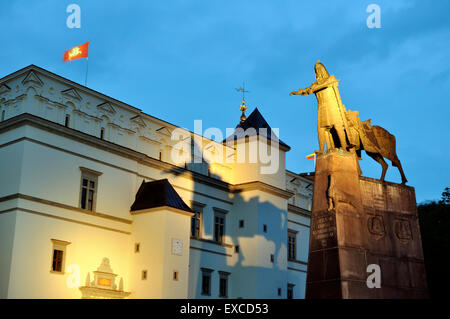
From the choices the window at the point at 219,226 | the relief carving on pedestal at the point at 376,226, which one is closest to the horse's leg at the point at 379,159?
the relief carving on pedestal at the point at 376,226

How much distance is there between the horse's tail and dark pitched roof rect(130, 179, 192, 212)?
17.7m

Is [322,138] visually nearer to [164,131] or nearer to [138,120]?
[138,120]

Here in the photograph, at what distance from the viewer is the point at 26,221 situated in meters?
28.8

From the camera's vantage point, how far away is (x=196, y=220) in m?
38.7

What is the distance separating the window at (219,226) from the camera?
4006 cm

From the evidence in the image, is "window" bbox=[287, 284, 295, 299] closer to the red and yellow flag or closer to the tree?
the tree

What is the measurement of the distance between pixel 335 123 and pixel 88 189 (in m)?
19.3

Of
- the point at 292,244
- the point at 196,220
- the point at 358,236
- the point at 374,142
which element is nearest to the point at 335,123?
the point at 374,142

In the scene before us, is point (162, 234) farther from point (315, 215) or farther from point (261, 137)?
point (315, 215)

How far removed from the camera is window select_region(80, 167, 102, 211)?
1256 inches

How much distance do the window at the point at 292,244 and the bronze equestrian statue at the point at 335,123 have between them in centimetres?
3034

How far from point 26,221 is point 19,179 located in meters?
2.07
